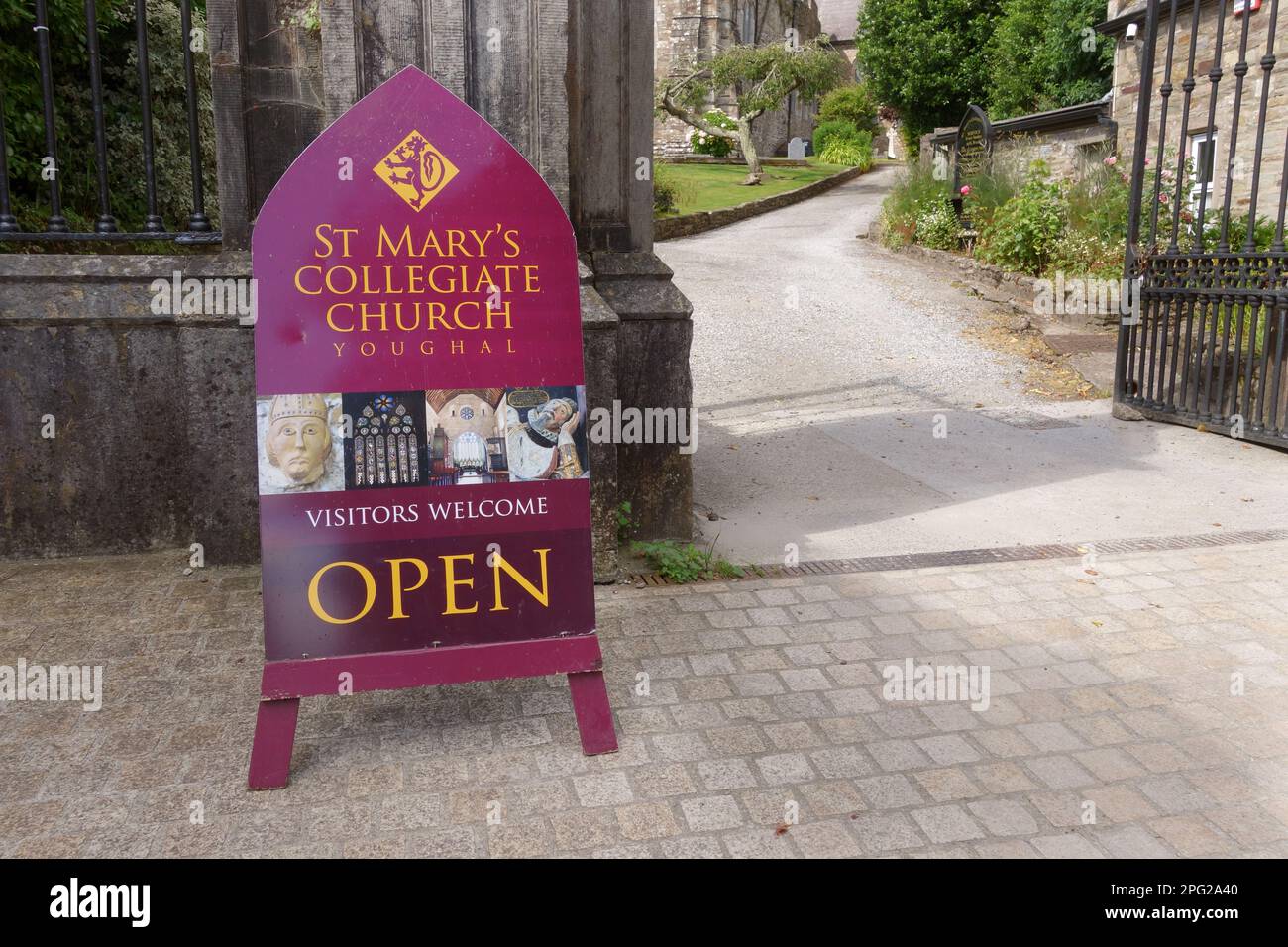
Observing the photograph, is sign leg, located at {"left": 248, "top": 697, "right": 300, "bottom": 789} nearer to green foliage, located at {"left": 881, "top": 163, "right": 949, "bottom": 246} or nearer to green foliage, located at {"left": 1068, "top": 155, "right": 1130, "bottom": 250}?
green foliage, located at {"left": 1068, "top": 155, "right": 1130, "bottom": 250}

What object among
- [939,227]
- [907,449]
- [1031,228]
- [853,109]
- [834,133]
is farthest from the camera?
[853,109]

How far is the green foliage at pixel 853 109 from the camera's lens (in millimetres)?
40531

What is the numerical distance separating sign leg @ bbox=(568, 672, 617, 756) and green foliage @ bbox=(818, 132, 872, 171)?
37199 millimetres

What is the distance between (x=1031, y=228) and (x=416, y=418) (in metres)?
12.7

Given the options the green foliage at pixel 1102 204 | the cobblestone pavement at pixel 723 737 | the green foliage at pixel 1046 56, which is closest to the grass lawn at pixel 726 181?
the green foliage at pixel 1046 56

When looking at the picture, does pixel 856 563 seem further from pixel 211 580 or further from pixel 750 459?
pixel 211 580

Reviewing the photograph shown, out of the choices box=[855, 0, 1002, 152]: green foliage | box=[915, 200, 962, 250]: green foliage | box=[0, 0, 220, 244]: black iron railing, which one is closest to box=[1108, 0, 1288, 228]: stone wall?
box=[915, 200, 962, 250]: green foliage

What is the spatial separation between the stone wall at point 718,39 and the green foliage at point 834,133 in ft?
4.44

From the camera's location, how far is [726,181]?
3078 cm

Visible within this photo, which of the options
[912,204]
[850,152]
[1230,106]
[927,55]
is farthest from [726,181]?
[1230,106]

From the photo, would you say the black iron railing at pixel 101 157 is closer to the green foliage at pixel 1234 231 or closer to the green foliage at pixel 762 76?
the green foliage at pixel 1234 231

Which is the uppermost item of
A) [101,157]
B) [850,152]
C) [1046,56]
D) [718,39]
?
[718,39]

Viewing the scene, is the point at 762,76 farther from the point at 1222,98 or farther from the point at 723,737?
the point at 723,737

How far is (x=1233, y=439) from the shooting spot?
26.4 ft
